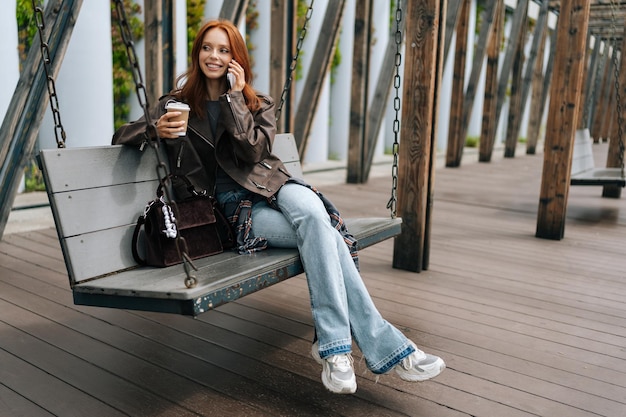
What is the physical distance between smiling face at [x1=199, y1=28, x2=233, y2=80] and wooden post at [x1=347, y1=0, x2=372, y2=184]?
14.9 ft

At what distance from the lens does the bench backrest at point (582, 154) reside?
6232mm

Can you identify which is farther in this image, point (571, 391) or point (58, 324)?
point (58, 324)

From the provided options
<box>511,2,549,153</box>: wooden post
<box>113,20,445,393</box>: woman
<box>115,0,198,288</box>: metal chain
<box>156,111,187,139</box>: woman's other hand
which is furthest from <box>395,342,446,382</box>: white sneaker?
<box>511,2,549,153</box>: wooden post

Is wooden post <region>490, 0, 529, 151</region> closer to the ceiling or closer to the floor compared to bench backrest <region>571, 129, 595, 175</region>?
closer to the ceiling

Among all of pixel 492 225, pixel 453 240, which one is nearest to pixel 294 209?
pixel 453 240

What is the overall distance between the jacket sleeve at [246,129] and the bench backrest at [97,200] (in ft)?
1.15

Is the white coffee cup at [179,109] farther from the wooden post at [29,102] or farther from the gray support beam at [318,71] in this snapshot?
the gray support beam at [318,71]

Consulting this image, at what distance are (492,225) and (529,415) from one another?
11.5 ft

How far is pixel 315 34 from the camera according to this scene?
30.2 ft

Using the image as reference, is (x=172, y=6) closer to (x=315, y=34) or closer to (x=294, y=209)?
(x=294, y=209)

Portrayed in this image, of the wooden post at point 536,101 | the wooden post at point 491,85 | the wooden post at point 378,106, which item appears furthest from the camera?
the wooden post at point 536,101

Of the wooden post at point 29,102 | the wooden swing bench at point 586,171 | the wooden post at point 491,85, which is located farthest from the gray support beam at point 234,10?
the wooden post at point 491,85

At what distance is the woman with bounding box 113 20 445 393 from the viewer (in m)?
2.28

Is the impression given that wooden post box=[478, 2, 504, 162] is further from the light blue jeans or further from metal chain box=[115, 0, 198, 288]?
metal chain box=[115, 0, 198, 288]
